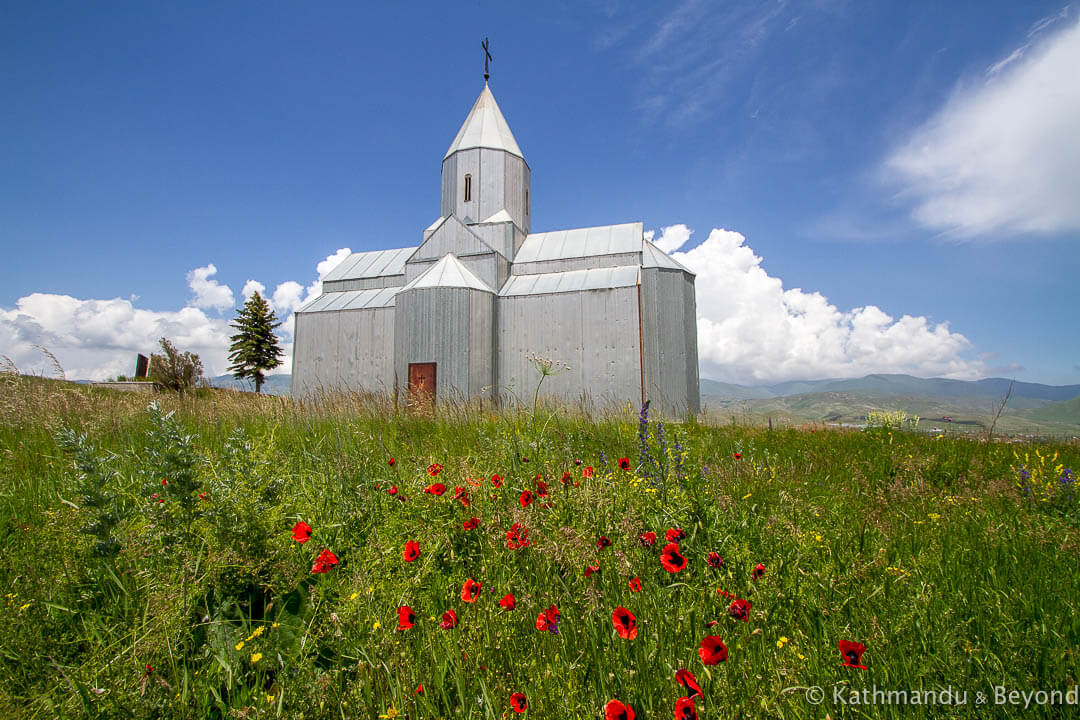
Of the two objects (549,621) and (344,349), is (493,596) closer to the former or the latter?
(549,621)

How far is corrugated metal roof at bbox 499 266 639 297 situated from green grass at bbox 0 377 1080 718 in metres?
13.9

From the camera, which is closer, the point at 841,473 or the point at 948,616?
the point at 948,616

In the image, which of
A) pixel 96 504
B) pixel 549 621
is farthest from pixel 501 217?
pixel 549 621

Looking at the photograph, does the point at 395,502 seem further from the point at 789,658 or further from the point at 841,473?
the point at 841,473

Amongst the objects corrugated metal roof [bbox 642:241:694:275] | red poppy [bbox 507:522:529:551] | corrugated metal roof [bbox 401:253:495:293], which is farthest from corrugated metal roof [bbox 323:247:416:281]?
red poppy [bbox 507:522:529:551]

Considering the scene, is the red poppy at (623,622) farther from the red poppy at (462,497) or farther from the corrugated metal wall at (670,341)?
the corrugated metal wall at (670,341)

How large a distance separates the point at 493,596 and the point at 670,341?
598 inches

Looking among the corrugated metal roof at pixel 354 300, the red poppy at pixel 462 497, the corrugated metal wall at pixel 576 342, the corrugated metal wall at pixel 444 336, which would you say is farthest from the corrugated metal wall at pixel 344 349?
the red poppy at pixel 462 497

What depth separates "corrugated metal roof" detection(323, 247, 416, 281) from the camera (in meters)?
21.0

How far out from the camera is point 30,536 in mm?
2877

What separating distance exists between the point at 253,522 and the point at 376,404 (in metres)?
6.29

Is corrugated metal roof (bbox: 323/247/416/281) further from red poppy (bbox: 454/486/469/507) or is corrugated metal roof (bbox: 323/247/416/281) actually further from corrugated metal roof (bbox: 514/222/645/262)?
red poppy (bbox: 454/486/469/507)

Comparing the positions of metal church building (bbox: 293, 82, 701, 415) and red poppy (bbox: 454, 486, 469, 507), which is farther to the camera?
metal church building (bbox: 293, 82, 701, 415)

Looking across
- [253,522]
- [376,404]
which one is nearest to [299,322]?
[376,404]
